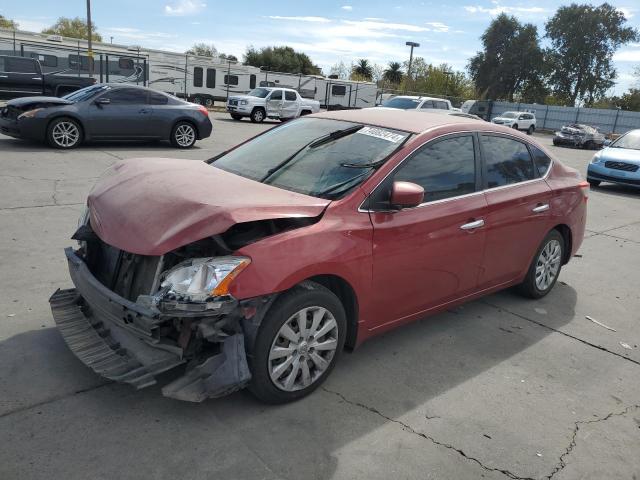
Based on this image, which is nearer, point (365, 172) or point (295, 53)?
point (365, 172)

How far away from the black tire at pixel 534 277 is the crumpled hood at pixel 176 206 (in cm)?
262

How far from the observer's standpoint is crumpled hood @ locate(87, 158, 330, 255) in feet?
9.48

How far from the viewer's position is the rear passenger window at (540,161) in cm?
502

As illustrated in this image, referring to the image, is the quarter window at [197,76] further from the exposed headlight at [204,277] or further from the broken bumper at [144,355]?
the exposed headlight at [204,277]

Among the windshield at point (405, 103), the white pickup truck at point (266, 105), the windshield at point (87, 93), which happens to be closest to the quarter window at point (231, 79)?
the white pickup truck at point (266, 105)

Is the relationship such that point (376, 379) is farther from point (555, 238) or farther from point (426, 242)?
point (555, 238)

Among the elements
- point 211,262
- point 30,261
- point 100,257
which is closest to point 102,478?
point 211,262

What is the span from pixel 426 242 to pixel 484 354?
108 centimetres

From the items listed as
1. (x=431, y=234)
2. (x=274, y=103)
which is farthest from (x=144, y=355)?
(x=274, y=103)

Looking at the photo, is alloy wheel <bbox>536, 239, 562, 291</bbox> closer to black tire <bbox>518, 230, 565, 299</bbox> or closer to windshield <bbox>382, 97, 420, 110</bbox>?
black tire <bbox>518, 230, 565, 299</bbox>

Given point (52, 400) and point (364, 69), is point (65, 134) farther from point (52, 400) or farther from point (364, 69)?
point (364, 69)

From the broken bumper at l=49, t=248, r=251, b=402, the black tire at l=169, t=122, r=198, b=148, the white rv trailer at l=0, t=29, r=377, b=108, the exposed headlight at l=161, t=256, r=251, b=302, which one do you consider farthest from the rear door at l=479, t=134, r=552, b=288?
the white rv trailer at l=0, t=29, r=377, b=108

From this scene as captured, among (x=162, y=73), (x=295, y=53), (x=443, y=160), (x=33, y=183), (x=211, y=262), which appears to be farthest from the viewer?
(x=295, y=53)

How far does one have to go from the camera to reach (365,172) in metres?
3.60
